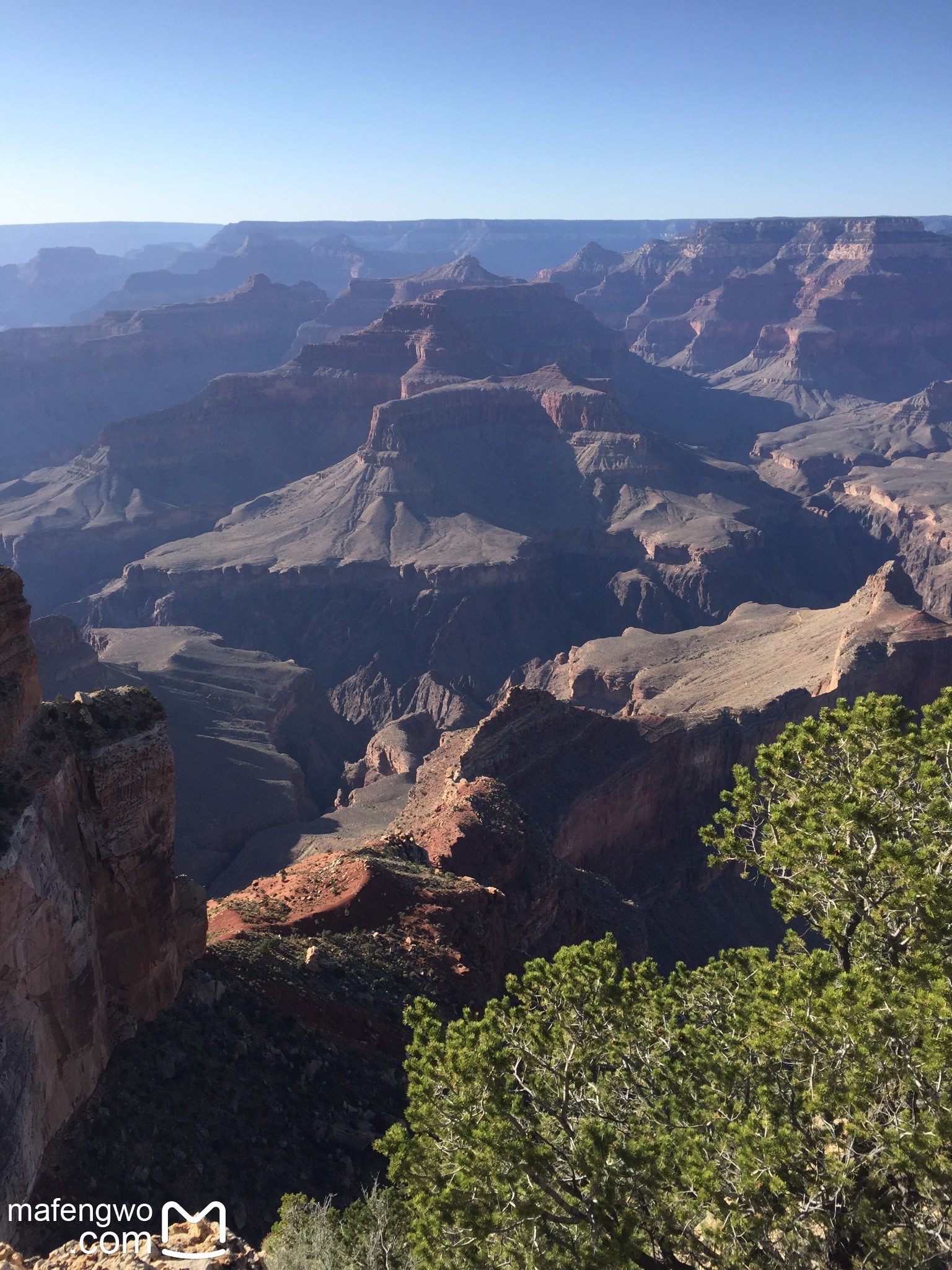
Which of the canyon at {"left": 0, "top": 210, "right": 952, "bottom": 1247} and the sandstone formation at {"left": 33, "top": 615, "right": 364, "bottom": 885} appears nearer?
the canyon at {"left": 0, "top": 210, "right": 952, "bottom": 1247}

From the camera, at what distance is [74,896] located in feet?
93.4

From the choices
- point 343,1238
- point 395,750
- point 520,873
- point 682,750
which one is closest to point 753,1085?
point 343,1238

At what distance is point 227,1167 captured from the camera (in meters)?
28.0

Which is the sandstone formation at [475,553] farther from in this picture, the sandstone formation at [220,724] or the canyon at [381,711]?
the sandstone formation at [220,724]

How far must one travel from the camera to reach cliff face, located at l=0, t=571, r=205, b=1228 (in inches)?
987

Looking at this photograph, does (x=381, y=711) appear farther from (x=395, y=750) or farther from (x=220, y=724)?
(x=395, y=750)

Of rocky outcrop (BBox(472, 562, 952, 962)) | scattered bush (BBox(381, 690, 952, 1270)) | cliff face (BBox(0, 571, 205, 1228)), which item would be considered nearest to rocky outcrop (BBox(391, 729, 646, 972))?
rocky outcrop (BBox(472, 562, 952, 962))

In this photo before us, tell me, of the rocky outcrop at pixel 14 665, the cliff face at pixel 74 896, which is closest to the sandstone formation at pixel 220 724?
the cliff face at pixel 74 896

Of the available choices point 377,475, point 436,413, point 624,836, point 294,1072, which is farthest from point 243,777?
point 436,413

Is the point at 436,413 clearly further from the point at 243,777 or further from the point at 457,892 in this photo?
the point at 457,892

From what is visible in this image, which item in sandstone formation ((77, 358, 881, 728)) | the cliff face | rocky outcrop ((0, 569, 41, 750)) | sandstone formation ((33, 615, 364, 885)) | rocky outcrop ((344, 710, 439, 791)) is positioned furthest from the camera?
sandstone formation ((77, 358, 881, 728))

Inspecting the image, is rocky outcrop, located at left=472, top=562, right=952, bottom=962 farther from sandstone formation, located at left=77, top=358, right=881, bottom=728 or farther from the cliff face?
sandstone formation, located at left=77, top=358, right=881, bottom=728

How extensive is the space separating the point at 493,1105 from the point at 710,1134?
3937 mm

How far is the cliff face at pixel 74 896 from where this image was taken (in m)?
25.1
